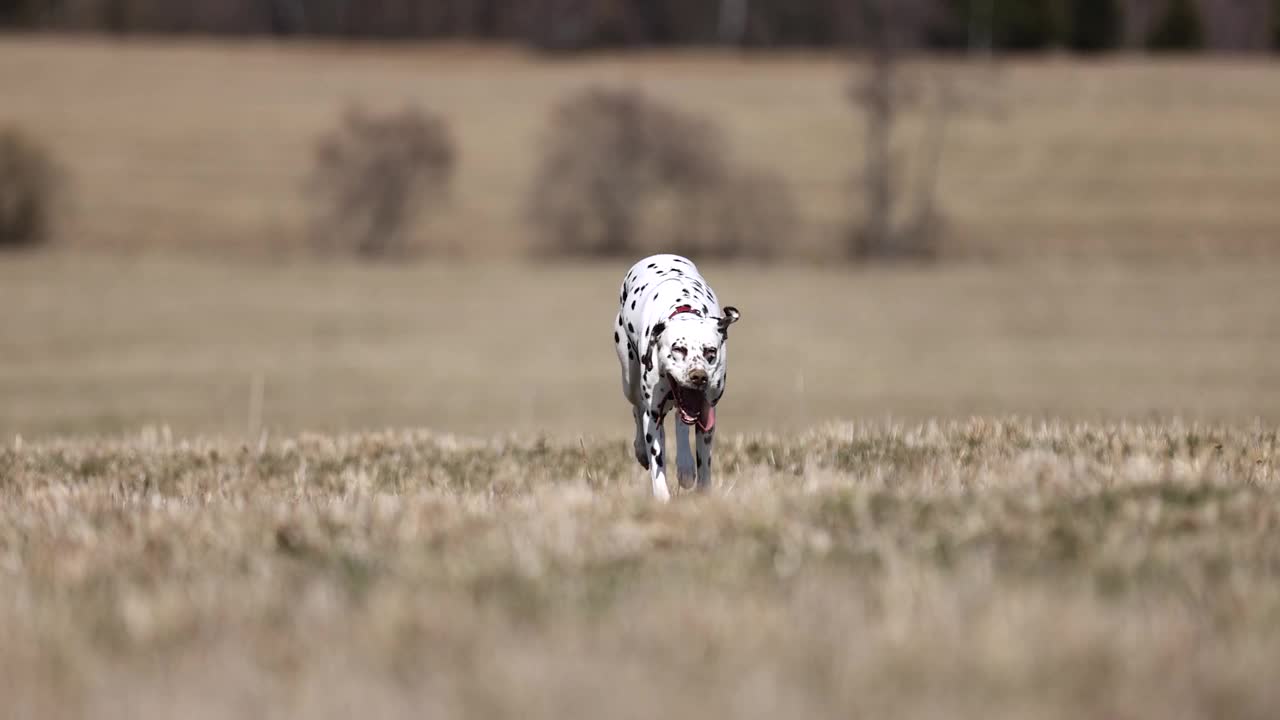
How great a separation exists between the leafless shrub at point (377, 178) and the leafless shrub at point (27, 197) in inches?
422

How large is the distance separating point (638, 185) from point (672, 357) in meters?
55.0

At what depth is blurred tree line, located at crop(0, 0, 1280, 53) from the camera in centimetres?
10800

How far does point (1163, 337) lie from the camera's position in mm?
43219

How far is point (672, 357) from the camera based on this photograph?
724cm

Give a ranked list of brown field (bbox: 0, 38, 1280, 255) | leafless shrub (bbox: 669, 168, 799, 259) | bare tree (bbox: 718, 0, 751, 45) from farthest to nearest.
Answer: bare tree (bbox: 718, 0, 751, 45) < brown field (bbox: 0, 38, 1280, 255) < leafless shrub (bbox: 669, 168, 799, 259)

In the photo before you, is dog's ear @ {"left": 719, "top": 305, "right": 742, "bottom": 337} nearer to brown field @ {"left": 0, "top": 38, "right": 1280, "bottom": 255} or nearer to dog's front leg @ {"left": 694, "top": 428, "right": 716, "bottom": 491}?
dog's front leg @ {"left": 694, "top": 428, "right": 716, "bottom": 491}

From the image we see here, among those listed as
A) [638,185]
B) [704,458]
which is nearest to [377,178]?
[638,185]

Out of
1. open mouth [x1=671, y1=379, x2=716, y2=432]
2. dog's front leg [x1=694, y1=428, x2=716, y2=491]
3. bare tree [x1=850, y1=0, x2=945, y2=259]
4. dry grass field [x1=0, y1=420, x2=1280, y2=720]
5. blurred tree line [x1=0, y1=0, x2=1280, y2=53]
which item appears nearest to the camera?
dry grass field [x1=0, y1=420, x2=1280, y2=720]

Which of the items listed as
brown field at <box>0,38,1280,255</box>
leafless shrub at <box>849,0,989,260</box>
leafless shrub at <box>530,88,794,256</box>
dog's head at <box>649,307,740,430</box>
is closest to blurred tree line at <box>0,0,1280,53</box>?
brown field at <box>0,38,1280,255</box>

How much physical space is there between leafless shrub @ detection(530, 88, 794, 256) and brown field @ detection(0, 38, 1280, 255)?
1889 millimetres

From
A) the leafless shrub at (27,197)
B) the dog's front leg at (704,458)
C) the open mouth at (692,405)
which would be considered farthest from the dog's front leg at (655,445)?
the leafless shrub at (27,197)

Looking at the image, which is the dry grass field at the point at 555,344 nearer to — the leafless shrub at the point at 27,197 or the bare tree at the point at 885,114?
the bare tree at the point at 885,114

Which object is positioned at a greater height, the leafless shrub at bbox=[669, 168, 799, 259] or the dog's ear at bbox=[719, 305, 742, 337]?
the dog's ear at bbox=[719, 305, 742, 337]

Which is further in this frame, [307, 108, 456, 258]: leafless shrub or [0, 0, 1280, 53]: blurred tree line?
[0, 0, 1280, 53]: blurred tree line
